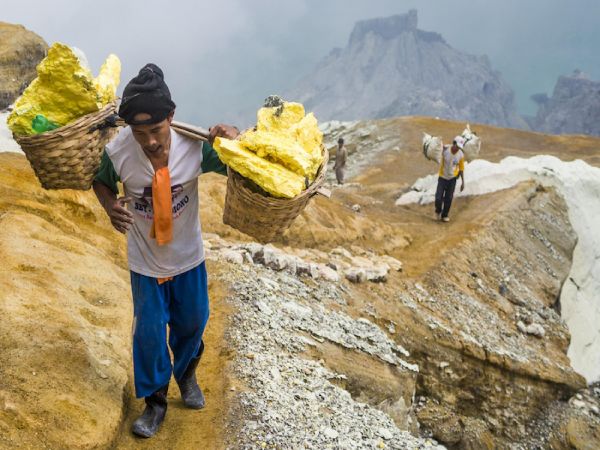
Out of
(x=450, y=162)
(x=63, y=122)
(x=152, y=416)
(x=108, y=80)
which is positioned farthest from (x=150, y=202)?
(x=450, y=162)

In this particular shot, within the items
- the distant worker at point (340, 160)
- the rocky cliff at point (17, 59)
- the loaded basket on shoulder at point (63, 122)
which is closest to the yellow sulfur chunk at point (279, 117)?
the loaded basket on shoulder at point (63, 122)

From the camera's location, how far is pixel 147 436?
3658 mm

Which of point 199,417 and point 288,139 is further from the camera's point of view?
point 199,417

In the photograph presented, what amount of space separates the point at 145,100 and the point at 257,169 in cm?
72

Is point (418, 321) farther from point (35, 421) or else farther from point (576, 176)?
point (576, 176)

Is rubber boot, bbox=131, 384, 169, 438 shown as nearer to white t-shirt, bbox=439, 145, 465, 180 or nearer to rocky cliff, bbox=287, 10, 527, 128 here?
white t-shirt, bbox=439, 145, 465, 180

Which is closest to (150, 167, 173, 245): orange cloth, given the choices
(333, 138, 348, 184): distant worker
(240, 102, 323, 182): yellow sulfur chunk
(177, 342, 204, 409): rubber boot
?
(240, 102, 323, 182): yellow sulfur chunk

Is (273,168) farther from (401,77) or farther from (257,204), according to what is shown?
(401,77)

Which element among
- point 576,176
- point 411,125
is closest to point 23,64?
point 576,176

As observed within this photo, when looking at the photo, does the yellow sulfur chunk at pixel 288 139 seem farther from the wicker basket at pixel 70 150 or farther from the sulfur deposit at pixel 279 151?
the wicker basket at pixel 70 150

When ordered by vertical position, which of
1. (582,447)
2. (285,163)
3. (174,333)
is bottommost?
(582,447)

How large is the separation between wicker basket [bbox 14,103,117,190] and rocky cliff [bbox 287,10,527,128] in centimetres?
16111

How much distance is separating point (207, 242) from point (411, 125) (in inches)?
956

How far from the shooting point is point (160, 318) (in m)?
3.46
